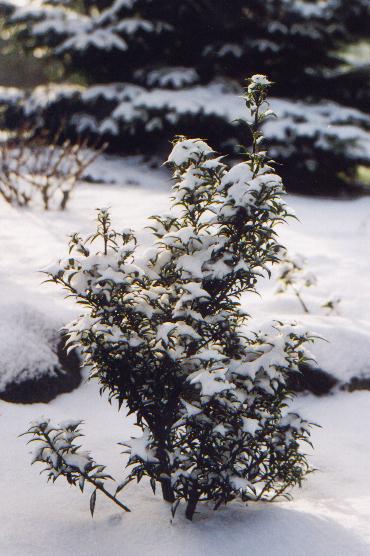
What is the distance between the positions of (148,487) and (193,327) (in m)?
Answer: 0.96

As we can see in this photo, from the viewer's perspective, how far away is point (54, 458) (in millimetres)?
2303

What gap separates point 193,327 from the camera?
236 cm

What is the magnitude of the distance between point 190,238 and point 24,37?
8.97 meters

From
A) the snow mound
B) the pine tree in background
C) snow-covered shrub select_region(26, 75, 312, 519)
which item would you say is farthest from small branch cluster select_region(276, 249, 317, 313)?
the pine tree in background

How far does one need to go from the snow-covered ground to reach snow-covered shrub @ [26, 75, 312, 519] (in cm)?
20

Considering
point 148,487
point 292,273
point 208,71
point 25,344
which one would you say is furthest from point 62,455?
point 208,71

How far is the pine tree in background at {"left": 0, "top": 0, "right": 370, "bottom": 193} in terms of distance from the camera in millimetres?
9445

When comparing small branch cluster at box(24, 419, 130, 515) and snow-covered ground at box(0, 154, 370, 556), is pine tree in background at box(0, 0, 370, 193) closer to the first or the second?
snow-covered ground at box(0, 154, 370, 556)

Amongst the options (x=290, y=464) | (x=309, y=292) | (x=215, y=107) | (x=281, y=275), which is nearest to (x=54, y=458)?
(x=290, y=464)

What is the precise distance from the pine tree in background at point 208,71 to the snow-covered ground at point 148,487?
3318 mm

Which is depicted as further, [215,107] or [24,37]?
[24,37]

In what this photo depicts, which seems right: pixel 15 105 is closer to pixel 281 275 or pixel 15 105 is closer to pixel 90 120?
pixel 90 120

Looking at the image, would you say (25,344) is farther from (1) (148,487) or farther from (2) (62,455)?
(2) (62,455)

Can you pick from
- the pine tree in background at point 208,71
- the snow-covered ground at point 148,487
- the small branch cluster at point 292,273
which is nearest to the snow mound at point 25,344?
the snow-covered ground at point 148,487
